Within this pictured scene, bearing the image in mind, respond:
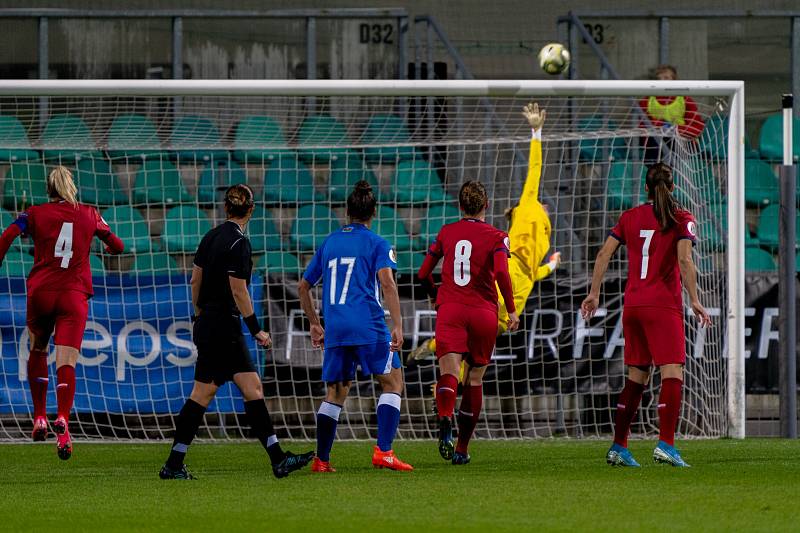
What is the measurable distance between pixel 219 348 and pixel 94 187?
571 cm

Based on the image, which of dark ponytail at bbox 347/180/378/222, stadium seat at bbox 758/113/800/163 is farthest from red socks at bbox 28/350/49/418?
stadium seat at bbox 758/113/800/163

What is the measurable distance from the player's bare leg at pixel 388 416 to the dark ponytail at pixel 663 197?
1863 millimetres

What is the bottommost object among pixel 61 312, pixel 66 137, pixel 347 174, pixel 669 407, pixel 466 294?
pixel 669 407

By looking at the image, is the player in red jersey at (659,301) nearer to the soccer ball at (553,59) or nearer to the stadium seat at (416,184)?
the soccer ball at (553,59)

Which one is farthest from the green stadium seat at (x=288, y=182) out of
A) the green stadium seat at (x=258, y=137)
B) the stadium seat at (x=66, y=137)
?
the stadium seat at (x=66, y=137)

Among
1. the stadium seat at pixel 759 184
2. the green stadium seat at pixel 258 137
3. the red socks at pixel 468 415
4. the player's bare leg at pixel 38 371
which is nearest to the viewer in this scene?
the red socks at pixel 468 415

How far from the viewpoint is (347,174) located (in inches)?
498

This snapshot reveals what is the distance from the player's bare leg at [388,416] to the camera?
7613mm

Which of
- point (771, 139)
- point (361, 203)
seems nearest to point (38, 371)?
point (361, 203)

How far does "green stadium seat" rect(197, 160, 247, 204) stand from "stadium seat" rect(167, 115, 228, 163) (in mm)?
99

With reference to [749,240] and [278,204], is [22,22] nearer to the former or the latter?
[278,204]

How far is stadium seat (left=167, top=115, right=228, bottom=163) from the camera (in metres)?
12.5

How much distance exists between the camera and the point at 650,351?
776cm

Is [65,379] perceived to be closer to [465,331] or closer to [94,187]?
[465,331]
